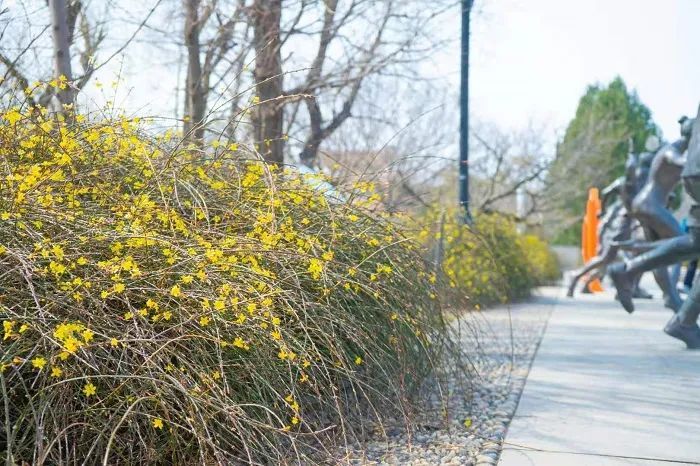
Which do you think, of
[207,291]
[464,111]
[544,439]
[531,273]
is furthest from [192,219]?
[531,273]

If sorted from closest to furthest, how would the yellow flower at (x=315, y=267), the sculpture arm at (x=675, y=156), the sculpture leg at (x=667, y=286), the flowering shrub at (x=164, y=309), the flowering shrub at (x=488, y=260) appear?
the flowering shrub at (x=164, y=309) < the yellow flower at (x=315, y=267) < the sculpture arm at (x=675, y=156) < the sculpture leg at (x=667, y=286) < the flowering shrub at (x=488, y=260)

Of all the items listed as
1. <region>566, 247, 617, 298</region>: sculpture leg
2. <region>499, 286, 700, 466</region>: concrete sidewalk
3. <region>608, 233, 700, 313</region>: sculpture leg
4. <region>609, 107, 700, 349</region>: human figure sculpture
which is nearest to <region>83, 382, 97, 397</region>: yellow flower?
<region>499, 286, 700, 466</region>: concrete sidewalk

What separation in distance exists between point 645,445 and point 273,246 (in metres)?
1.96

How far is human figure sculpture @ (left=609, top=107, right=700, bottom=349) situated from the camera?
273 inches

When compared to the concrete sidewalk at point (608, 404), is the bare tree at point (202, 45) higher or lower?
higher

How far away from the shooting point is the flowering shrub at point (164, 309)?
3246mm

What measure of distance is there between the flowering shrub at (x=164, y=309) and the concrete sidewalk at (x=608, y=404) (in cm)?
73

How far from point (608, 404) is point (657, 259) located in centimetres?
273

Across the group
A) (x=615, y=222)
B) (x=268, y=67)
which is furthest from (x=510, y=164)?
(x=268, y=67)

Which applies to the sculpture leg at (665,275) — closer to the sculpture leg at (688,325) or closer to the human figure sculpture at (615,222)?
the human figure sculpture at (615,222)

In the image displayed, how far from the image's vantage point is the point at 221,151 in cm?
510

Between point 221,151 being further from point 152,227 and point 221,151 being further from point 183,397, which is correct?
point 183,397

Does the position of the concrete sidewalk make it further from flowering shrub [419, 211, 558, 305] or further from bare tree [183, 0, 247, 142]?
bare tree [183, 0, 247, 142]

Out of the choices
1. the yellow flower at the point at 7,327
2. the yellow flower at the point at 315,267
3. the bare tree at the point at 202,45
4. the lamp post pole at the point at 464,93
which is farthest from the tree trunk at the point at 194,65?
the yellow flower at the point at 7,327
